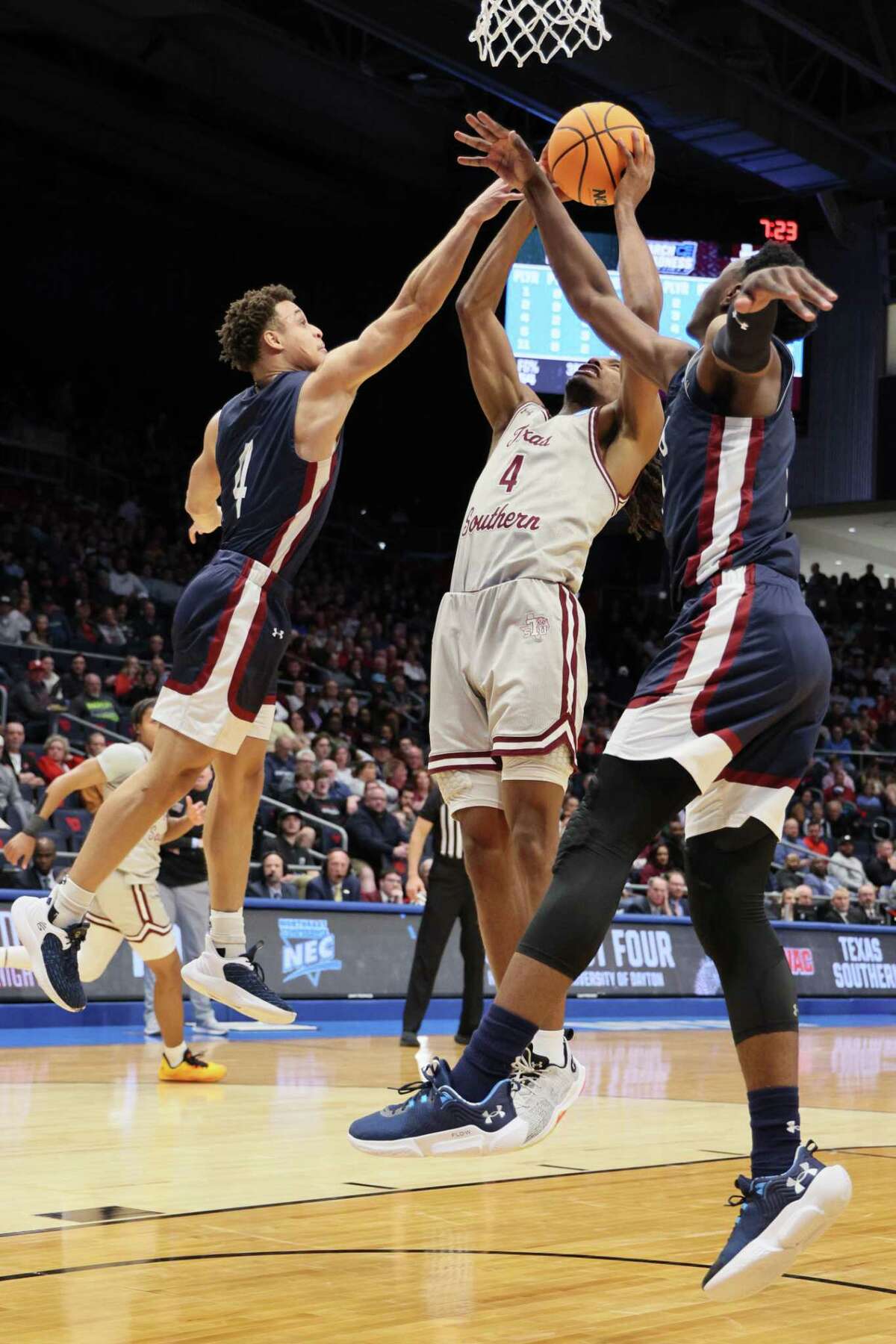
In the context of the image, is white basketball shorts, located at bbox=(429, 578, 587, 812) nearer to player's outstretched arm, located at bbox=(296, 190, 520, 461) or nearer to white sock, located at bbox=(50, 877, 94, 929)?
player's outstretched arm, located at bbox=(296, 190, 520, 461)

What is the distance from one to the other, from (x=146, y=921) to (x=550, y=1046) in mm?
4974

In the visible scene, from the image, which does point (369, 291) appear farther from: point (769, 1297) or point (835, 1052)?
point (769, 1297)

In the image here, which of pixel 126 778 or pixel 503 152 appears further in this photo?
pixel 126 778

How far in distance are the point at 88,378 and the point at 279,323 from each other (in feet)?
71.2

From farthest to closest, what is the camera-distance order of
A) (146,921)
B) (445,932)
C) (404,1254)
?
(445,932) → (146,921) → (404,1254)

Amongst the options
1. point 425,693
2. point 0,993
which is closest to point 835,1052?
point 0,993

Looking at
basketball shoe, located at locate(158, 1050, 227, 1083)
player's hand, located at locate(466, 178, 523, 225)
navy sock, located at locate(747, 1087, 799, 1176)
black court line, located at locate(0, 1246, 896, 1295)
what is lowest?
basketball shoe, located at locate(158, 1050, 227, 1083)

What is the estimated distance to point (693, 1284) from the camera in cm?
413

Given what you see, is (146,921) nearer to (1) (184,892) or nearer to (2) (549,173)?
(1) (184,892)

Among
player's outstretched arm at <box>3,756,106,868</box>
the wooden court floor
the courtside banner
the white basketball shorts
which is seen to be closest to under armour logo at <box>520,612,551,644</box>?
the white basketball shorts

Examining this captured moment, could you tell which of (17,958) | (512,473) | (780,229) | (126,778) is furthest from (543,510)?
(780,229)

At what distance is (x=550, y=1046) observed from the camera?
417 centimetres

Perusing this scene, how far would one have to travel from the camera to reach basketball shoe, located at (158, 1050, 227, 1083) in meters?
8.51

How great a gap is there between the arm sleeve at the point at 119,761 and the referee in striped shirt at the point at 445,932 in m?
2.55
